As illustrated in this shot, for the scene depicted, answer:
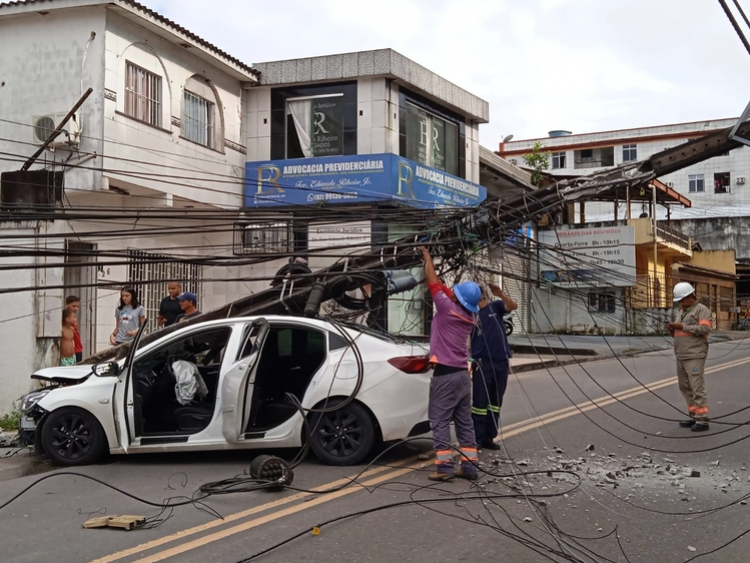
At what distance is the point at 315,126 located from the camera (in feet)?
65.0

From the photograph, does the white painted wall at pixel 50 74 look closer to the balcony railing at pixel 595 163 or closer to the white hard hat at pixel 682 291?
the white hard hat at pixel 682 291

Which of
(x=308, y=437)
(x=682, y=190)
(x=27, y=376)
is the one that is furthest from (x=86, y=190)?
(x=682, y=190)

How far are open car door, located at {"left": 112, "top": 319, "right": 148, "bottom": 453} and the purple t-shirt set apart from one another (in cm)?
301

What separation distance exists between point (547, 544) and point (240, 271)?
15.3 m

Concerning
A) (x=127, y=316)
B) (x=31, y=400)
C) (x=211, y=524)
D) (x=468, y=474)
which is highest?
(x=127, y=316)

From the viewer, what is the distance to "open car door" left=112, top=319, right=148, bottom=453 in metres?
7.99

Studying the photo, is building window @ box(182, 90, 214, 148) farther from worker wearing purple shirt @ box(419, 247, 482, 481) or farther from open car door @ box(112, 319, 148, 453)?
worker wearing purple shirt @ box(419, 247, 482, 481)

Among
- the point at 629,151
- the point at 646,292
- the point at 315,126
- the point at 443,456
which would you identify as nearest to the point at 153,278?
the point at 315,126

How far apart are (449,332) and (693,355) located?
12.9ft

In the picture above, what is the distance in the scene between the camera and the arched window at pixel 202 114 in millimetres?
17391

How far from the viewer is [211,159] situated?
716 inches

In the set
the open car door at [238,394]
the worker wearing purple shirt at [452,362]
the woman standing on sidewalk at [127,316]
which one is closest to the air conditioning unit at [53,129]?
the woman standing on sidewalk at [127,316]

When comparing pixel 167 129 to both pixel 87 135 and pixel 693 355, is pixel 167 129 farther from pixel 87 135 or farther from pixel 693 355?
pixel 693 355

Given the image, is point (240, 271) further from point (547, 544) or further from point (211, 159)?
point (547, 544)
